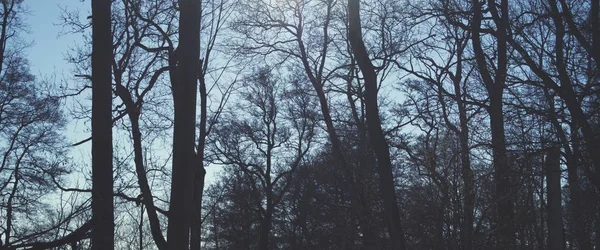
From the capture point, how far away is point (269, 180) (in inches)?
1150

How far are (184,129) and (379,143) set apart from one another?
5301mm

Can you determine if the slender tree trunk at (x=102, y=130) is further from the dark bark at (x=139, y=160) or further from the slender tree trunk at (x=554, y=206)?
the dark bark at (x=139, y=160)

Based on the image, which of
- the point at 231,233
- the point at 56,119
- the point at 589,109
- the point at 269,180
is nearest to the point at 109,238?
the point at 589,109

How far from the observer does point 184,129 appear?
730 centimetres

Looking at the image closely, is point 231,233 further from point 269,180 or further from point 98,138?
point 98,138

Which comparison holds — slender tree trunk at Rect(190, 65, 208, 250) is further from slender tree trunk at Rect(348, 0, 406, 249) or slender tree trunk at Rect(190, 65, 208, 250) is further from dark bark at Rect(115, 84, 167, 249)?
slender tree trunk at Rect(348, 0, 406, 249)

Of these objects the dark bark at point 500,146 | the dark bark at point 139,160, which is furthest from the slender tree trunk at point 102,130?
the dark bark at point 139,160

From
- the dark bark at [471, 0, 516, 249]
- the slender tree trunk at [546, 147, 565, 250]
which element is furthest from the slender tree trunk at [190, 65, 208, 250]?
the slender tree trunk at [546, 147, 565, 250]

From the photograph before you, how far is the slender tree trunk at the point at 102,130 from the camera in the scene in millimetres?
5348

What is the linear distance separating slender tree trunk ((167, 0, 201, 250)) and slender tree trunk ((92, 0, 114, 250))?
1.44 metres

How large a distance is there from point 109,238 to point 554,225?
6607 mm

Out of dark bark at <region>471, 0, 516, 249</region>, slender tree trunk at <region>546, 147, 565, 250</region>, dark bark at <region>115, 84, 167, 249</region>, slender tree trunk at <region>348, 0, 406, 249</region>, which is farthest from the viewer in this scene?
dark bark at <region>115, 84, 167, 249</region>

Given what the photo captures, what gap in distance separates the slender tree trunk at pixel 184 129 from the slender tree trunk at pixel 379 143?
4976mm

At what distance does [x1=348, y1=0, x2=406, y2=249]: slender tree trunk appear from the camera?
11.3m
